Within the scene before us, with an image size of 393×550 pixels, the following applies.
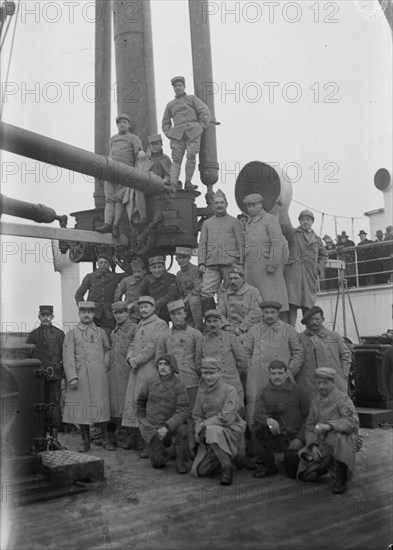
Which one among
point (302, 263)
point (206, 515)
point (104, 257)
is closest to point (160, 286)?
point (104, 257)

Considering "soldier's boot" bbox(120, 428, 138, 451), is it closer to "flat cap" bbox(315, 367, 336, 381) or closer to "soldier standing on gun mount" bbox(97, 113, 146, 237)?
"flat cap" bbox(315, 367, 336, 381)

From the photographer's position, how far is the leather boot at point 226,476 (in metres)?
4.96

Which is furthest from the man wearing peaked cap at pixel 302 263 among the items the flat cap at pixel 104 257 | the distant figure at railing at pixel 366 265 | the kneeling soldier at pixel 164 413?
the distant figure at railing at pixel 366 265

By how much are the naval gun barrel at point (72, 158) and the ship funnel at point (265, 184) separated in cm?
94

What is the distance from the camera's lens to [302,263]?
279 inches

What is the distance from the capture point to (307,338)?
5.99 metres

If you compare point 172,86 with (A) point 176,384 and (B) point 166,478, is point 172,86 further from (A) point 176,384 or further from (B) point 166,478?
(B) point 166,478

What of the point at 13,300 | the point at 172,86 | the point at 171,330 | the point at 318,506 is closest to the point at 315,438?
the point at 318,506

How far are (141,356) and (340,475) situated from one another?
2.06 metres

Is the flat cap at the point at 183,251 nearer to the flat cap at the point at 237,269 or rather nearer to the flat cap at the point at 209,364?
the flat cap at the point at 237,269

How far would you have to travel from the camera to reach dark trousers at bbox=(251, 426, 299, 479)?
519 centimetres

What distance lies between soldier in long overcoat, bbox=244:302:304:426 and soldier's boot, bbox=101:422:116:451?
119cm

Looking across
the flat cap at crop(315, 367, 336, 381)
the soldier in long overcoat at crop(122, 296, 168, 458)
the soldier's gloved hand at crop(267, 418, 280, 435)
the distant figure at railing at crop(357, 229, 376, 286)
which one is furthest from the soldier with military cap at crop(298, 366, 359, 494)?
the distant figure at railing at crop(357, 229, 376, 286)

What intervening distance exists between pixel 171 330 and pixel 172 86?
3373 mm
